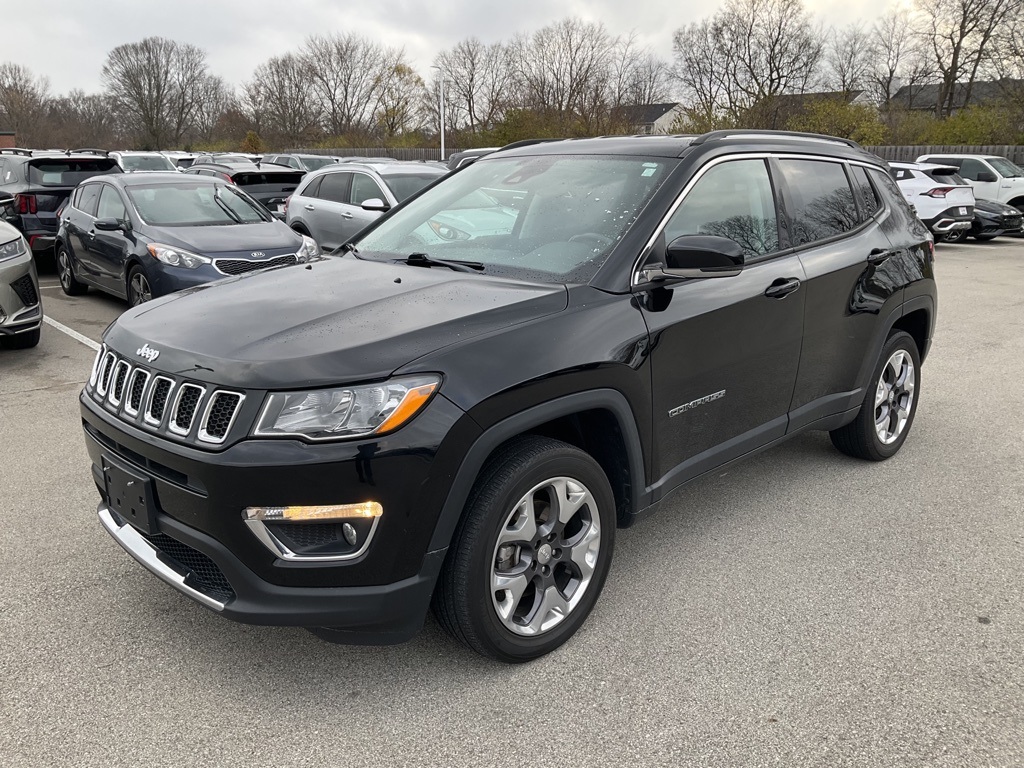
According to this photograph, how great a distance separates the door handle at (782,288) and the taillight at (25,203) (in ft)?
36.8

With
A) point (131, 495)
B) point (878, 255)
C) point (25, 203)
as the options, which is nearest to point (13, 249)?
point (131, 495)

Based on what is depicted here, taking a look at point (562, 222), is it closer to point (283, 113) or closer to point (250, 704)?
point (250, 704)

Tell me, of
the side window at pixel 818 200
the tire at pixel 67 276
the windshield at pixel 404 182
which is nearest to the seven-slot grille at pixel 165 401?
the side window at pixel 818 200

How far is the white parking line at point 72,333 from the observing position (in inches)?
301

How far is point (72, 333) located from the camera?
26.8 ft

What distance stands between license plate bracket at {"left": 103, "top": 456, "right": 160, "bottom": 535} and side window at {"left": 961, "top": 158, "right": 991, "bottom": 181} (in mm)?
21063

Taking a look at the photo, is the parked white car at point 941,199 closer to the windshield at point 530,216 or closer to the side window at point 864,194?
the side window at point 864,194

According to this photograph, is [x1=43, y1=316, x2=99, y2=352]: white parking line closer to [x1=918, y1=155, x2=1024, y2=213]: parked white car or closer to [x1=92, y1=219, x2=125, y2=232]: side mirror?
[x1=92, y1=219, x2=125, y2=232]: side mirror

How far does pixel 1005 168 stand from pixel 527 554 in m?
20.9

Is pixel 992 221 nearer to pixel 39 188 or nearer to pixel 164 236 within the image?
pixel 164 236

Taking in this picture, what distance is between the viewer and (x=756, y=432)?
3.62 m

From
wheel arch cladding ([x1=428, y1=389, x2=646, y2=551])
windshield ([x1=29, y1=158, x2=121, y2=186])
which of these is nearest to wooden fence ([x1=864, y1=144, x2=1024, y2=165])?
windshield ([x1=29, y1=158, x2=121, y2=186])

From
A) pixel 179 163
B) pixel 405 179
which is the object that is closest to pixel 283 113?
pixel 179 163

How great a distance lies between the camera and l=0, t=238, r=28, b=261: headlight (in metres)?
6.60
